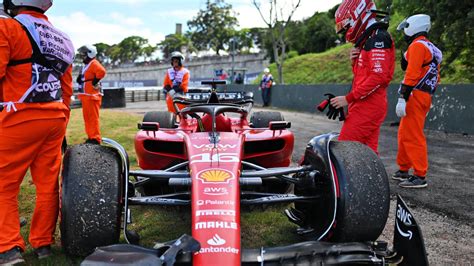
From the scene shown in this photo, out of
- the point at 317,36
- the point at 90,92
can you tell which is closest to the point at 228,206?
the point at 90,92

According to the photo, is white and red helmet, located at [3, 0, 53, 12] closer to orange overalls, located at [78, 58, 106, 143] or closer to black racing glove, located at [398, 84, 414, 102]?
black racing glove, located at [398, 84, 414, 102]

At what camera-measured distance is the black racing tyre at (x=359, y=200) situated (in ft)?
9.40

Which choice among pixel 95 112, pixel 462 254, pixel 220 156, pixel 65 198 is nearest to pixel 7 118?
pixel 65 198

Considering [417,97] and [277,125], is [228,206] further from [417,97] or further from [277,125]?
[417,97]

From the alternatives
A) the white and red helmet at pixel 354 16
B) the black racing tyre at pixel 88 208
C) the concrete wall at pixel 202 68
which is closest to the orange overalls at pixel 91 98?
the white and red helmet at pixel 354 16

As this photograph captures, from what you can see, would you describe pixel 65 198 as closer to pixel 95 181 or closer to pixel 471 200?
pixel 95 181

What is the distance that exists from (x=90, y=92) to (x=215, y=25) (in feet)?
282

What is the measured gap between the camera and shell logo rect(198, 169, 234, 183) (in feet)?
9.16

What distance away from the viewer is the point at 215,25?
91.8m

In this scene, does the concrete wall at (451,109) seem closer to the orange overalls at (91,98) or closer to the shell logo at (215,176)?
the orange overalls at (91,98)

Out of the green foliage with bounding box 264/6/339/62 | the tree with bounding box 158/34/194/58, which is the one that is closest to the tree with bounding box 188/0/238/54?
the tree with bounding box 158/34/194/58

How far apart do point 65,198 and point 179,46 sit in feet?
298

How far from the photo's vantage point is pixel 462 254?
129 inches

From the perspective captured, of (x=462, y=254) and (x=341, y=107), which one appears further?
(x=341, y=107)
